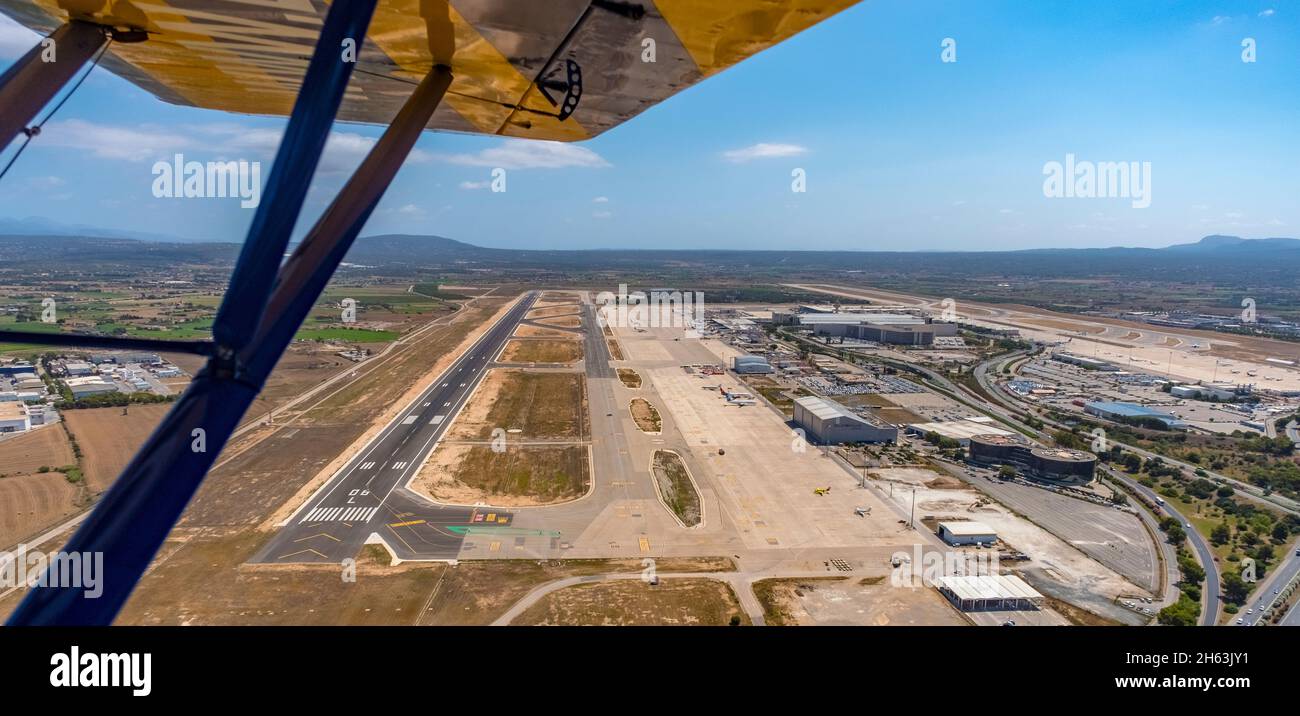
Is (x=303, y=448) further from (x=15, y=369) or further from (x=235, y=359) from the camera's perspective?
(x=235, y=359)

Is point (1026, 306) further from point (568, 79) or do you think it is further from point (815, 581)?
point (568, 79)

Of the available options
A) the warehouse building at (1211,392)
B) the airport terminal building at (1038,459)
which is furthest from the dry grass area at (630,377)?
the warehouse building at (1211,392)

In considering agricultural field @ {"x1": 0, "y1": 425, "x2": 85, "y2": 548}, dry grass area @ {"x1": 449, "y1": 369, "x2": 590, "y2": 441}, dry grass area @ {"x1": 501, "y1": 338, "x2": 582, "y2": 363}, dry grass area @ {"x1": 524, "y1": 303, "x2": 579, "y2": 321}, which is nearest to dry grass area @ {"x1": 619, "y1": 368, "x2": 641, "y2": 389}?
dry grass area @ {"x1": 449, "y1": 369, "x2": 590, "y2": 441}

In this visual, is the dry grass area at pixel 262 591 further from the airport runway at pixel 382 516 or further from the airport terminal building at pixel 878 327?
the airport terminal building at pixel 878 327

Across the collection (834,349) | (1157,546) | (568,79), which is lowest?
(1157,546)

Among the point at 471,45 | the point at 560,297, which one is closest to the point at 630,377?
the point at 471,45
